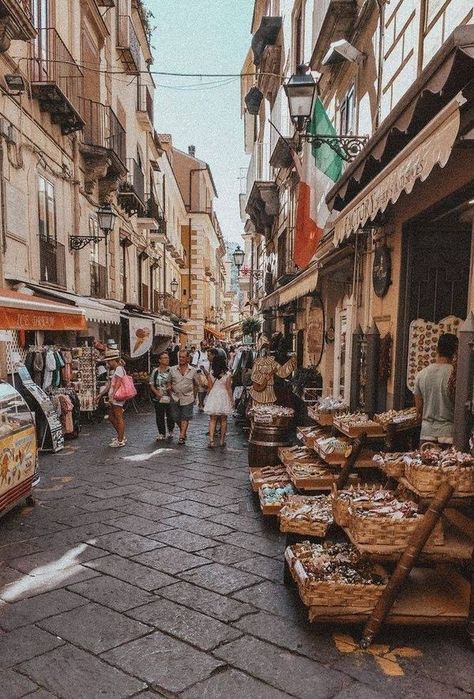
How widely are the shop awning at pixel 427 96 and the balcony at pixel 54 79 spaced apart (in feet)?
25.4

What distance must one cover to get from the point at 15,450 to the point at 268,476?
264cm

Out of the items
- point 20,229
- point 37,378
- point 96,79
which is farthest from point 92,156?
point 37,378

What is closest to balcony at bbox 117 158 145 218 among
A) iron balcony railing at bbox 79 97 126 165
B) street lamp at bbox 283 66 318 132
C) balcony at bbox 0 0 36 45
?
iron balcony railing at bbox 79 97 126 165

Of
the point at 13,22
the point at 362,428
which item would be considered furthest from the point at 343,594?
the point at 13,22

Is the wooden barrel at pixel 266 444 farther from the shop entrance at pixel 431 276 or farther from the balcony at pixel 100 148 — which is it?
the balcony at pixel 100 148

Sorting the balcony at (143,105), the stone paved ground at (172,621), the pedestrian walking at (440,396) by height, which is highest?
the balcony at (143,105)

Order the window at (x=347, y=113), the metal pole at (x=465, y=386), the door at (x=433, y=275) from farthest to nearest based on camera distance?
the window at (x=347, y=113)
the door at (x=433, y=275)
the metal pole at (x=465, y=386)

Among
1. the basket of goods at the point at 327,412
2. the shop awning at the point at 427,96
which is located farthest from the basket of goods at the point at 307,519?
the shop awning at the point at 427,96

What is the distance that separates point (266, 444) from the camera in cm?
625

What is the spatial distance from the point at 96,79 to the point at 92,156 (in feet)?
9.44

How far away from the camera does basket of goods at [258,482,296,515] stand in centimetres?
468

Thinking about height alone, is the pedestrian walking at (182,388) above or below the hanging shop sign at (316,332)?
below

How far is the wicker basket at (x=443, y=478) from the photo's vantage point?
2.80m

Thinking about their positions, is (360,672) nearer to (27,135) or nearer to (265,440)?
(265,440)
